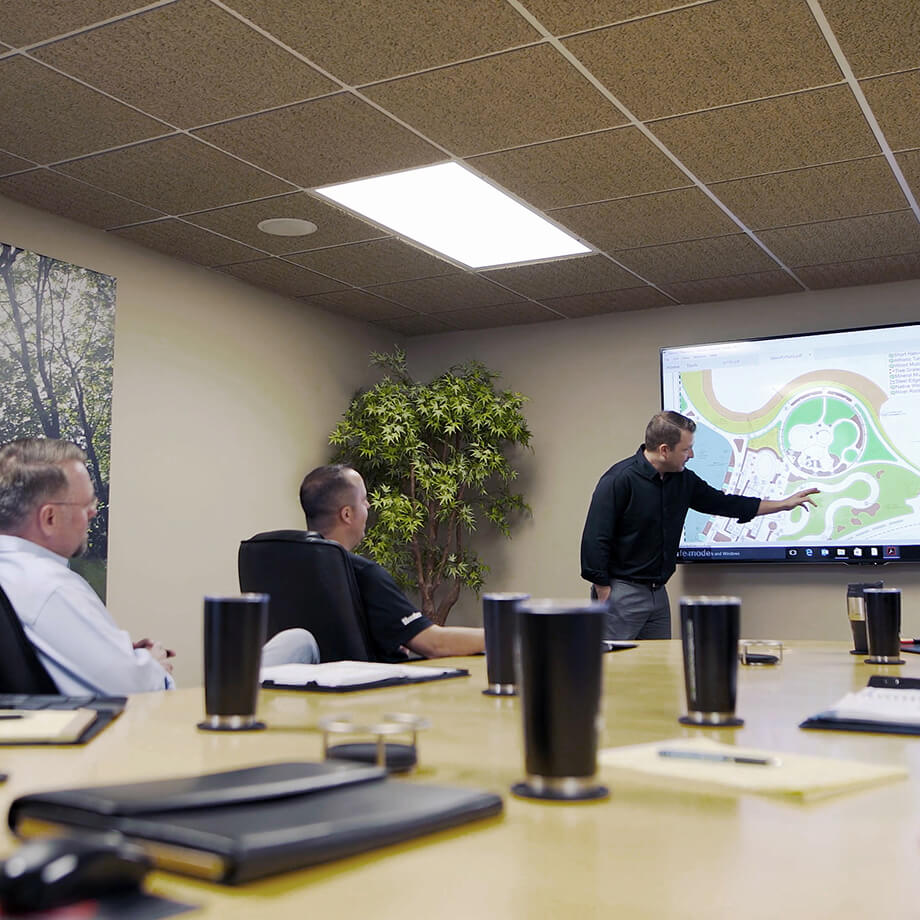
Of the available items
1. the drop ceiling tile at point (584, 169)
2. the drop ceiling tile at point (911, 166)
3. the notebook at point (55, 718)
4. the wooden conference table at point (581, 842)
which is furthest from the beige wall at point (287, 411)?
the wooden conference table at point (581, 842)

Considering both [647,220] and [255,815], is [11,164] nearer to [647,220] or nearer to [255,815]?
[647,220]

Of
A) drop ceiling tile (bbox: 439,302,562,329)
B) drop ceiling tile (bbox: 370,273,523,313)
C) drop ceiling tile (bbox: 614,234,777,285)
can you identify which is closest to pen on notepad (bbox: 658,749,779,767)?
drop ceiling tile (bbox: 614,234,777,285)

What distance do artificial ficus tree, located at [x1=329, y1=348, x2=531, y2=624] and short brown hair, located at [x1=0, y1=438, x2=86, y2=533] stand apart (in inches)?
133

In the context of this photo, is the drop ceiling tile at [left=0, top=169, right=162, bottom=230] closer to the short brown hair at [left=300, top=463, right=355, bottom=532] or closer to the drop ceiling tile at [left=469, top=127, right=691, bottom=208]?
the drop ceiling tile at [left=469, top=127, right=691, bottom=208]

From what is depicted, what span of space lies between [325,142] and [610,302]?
263cm

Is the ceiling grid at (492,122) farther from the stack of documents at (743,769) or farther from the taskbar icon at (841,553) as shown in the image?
the stack of documents at (743,769)

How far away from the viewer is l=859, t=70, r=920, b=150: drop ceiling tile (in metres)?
3.18

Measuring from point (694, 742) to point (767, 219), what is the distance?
3.84 m

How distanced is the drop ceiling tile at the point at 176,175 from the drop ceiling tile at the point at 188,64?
12.4 inches

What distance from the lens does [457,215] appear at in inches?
176

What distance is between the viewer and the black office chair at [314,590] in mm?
2410

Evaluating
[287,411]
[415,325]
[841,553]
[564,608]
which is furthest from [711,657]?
[415,325]

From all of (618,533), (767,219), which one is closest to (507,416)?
(618,533)

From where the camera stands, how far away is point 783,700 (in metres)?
1.50
